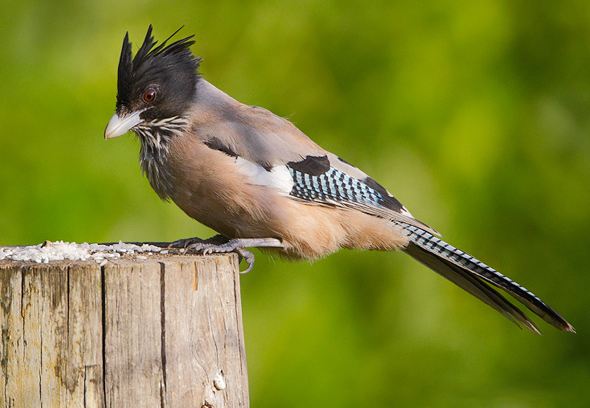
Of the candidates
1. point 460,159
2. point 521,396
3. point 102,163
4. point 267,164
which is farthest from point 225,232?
point 521,396

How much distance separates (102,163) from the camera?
21.1 ft

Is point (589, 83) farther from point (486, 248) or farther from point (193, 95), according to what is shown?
point (193, 95)

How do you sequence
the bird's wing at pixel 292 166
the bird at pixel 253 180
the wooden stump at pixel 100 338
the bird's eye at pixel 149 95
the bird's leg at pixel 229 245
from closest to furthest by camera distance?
the wooden stump at pixel 100 338, the bird's leg at pixel 229 245, the bird at pixel 253 180, the bird's wing at pixel 292 166, the bird's eye at pixel 149 95

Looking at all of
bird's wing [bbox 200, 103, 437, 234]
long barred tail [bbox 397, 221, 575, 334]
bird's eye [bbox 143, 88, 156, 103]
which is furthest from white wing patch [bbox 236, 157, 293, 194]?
long barred tail [bbox 397, 221, 575, 334]

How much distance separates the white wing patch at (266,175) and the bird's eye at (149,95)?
1.88 feet

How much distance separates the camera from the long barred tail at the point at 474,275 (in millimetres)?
5207

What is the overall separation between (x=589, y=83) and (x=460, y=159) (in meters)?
1.06

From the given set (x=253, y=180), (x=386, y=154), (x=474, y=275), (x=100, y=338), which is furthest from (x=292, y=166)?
(x=100, y=338)

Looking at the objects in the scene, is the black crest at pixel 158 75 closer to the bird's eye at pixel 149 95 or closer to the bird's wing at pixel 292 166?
the bird's eye at pixel 149 95

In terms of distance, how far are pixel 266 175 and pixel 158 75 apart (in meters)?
0.75

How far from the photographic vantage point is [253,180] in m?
5.07

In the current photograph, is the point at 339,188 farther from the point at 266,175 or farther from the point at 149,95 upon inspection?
the point at 149,95

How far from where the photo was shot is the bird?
505 centimetres

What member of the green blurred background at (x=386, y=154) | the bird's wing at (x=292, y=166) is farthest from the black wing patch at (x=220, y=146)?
the green blurred background at (x=386, y=154)
